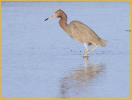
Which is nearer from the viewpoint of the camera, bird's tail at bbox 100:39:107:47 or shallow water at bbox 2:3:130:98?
shallow water at bbox 2:3:130:98

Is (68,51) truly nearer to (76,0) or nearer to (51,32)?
(51,32)

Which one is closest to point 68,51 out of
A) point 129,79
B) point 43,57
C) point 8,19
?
point 43,57

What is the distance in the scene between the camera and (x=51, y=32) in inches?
698

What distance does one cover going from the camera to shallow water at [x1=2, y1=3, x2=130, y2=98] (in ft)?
35.5

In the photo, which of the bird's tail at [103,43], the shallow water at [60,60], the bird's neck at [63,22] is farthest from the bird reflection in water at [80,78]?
the bird's neck at [63,22]

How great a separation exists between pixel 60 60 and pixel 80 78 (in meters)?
1.72

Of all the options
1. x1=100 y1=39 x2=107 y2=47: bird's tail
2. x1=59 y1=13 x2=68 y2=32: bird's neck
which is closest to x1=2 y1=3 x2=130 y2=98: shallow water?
x1=100 y1=39 x2=107 y2=47: bird's tail

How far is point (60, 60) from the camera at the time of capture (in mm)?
13492

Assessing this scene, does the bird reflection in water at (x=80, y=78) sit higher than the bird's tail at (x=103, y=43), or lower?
lower

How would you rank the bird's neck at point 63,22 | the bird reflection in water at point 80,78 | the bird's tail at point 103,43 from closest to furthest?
the bird reflection in water at point 80,78 < the bird's tail at point 103,43 < the bird's neck at point 63,22

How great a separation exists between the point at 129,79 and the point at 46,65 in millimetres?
1946

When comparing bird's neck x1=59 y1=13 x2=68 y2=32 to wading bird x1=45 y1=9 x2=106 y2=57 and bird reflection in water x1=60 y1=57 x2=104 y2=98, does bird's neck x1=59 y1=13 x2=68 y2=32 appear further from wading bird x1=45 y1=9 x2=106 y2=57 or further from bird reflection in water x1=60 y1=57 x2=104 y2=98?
bird reflection in water x1=60 y1=57 x2=104 y2=98

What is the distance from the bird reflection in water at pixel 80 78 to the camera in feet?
35.2

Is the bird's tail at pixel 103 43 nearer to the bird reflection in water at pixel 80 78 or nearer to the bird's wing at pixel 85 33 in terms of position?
the bird's wing at pixel 85 33
